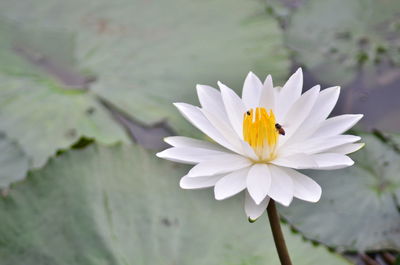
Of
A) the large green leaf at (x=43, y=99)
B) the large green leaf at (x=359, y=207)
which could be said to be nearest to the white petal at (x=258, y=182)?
the large green leaf at (x=359, y=207)

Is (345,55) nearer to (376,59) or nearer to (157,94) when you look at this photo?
(376,59)

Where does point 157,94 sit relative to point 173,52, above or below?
below

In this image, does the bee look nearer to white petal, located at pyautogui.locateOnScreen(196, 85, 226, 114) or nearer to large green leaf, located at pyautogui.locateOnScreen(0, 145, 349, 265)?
white petal, located at pyautogui.locateOnScreen(196, 85, 226, 114)

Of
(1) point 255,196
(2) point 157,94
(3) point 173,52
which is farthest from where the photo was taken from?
(3) point 173,52

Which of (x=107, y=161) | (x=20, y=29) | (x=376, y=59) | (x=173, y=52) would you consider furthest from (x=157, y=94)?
(x=376, y=59)

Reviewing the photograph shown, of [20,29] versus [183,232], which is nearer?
[183,232]

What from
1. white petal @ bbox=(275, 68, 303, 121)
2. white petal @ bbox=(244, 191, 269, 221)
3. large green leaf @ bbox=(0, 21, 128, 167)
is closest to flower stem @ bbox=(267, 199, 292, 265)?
white petal @ bbox=(244, 191, 269, 221)
